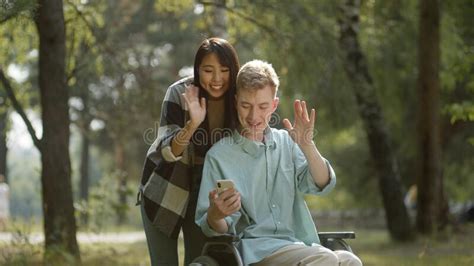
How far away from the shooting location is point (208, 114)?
4547 mm

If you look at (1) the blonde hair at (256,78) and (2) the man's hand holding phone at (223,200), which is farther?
(1) the blonde hair at (256,78)

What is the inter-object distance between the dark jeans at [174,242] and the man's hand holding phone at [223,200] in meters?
0.68

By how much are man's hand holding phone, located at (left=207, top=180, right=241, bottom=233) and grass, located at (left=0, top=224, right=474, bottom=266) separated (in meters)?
2.88

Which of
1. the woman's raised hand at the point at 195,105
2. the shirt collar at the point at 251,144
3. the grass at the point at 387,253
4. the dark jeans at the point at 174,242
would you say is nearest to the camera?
the woman's raised hand at the point at 195,105

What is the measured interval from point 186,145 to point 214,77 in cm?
36

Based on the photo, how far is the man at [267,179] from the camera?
13.5 ft

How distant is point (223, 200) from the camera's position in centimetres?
395

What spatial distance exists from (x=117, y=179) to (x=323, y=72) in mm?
2826

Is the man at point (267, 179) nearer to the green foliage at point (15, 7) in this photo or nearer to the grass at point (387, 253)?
the green foliage at point (15, 7)

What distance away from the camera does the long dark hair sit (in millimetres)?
4430

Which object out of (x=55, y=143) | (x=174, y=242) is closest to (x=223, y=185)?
(x=174, y=242)

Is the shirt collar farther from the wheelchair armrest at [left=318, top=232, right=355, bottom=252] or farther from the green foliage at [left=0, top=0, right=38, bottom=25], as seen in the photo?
the green foliage at [left=0, top=0, right=38, bottom=25]

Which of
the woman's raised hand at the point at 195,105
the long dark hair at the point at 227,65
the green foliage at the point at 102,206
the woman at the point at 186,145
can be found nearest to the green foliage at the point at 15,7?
the woman at the point at 186,145

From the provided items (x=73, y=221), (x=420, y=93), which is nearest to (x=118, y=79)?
(x=73, y=221)
